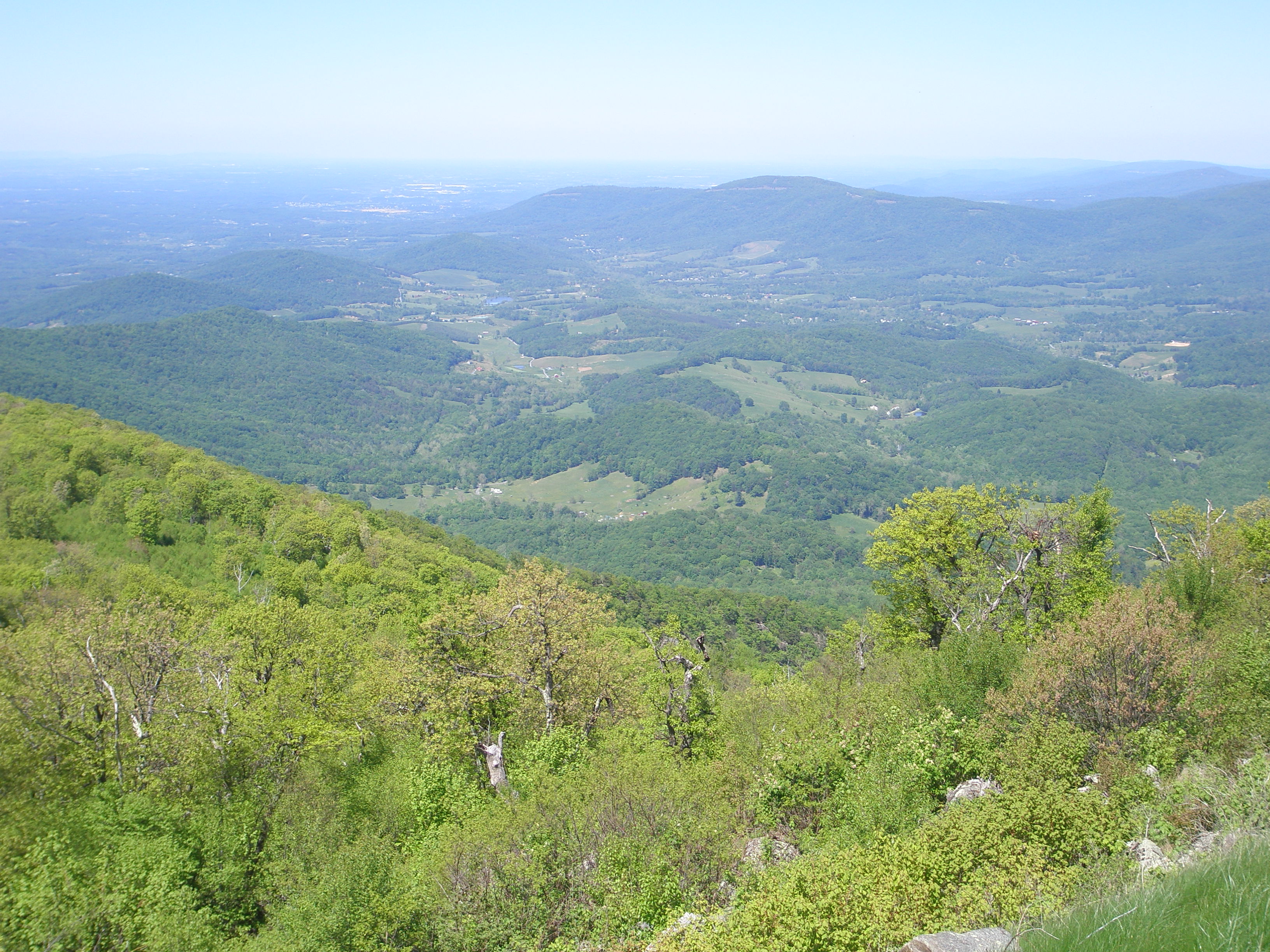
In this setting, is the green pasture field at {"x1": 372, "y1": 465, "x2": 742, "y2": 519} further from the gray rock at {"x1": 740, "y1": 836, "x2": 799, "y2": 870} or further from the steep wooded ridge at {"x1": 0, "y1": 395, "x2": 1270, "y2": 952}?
the gray rock at {"x1": 740, "y1": 836, "x2": 799, "y2": 870}

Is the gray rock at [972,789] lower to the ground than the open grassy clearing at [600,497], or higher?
higher

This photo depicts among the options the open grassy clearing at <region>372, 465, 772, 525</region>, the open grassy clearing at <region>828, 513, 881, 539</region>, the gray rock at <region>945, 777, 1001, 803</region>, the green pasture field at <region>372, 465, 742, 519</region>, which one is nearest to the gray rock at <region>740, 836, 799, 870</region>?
the gray rock at <region>945, 777, 1001, 803</region>

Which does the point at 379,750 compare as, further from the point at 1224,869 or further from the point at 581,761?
the point at 1224,869

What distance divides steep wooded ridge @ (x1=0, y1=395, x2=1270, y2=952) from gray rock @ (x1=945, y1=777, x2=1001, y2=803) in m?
0.11

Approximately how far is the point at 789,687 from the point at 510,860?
11.9 m

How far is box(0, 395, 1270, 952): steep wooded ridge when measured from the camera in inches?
452

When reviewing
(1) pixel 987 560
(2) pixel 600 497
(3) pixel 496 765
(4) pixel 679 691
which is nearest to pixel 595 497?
(2) pixel 600 497

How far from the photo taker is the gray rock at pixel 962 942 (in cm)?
930

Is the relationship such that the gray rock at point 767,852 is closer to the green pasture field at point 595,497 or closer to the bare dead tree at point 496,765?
the bare dead tree at point 496,765

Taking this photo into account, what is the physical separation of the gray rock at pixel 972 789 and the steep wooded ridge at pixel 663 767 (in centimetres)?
11

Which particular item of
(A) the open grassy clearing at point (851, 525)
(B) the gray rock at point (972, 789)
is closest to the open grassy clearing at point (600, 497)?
(A) the open grassy clearing at point (851, 525)

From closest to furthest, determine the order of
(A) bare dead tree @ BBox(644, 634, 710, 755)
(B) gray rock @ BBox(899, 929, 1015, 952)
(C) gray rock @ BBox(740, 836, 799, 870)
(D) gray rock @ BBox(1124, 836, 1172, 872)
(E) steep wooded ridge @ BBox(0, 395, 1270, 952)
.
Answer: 1. (B) gray rock @ BBox(899, 929, 1015, 952)
2. (D) gray rock @ BBox(1124, 836, 1172, 872)
3. (E) steep wooded ridge @ BBox(0, 395, 1270, 952)
4. (C) gray rock @ BBox(740, 836, 799, 870)
5. (A) bare dead tree @ BBox(644, 634, 710, 755)

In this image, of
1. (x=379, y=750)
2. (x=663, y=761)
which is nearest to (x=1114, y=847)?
(x=663, y=761)

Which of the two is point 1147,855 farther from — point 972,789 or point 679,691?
point 679,691
